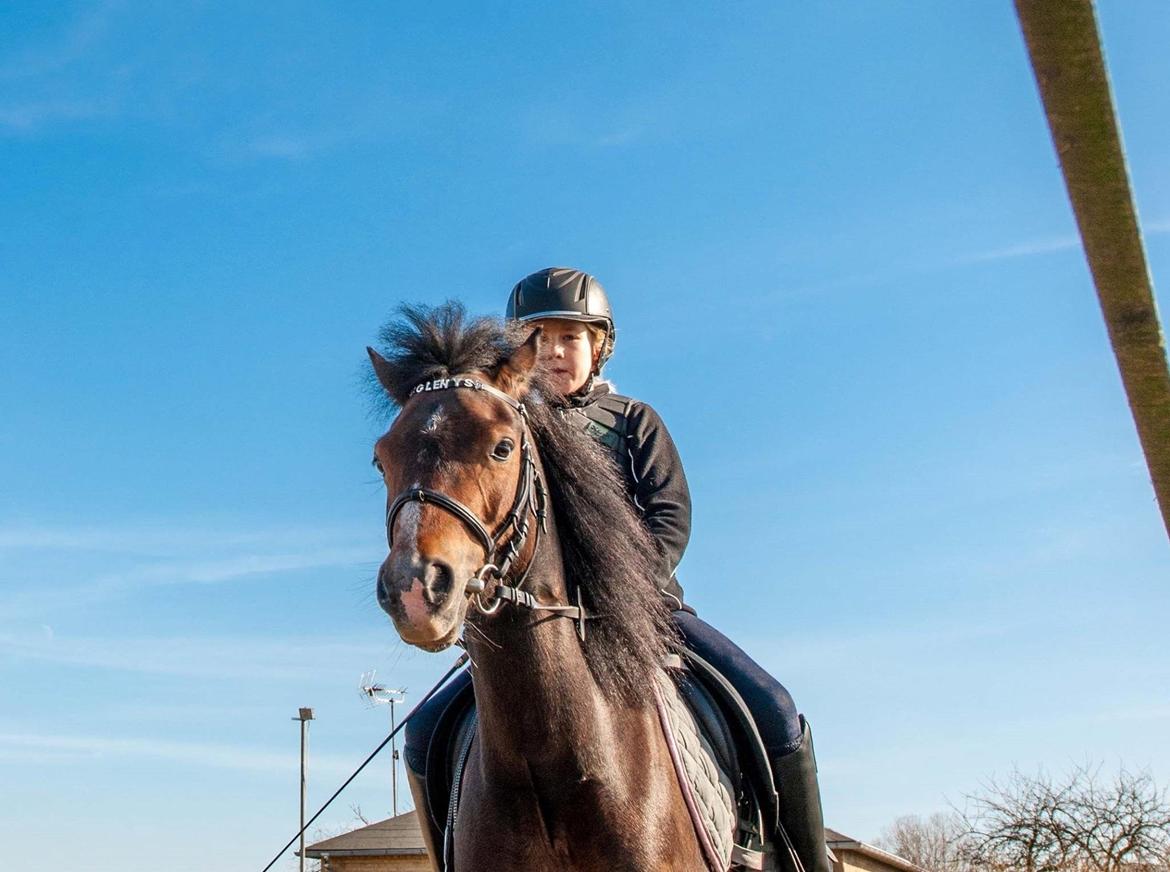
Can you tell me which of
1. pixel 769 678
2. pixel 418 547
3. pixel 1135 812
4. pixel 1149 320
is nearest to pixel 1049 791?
pixel 1135 812

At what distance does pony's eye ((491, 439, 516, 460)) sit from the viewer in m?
4.74

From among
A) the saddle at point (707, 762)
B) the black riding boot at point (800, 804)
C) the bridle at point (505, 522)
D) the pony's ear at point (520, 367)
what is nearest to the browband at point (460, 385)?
the bridle at point (505, 522)

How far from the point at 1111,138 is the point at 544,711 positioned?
3.99m

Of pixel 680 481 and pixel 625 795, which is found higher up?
pixel 680 481

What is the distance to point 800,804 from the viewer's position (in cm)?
575

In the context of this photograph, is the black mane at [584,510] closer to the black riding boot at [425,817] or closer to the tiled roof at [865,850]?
the black riding boot at [425,817]

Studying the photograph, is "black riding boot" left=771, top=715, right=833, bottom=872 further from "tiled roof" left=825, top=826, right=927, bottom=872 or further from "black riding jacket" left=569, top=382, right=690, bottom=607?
"tiled roof" left=825, top=826, right=927, bottom=872

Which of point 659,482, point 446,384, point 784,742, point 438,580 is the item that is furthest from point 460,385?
point 784,742

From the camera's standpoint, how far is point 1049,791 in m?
25.8

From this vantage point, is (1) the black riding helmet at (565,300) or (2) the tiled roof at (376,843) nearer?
(1) the black riding helmet at (565,300)

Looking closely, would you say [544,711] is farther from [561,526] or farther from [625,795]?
[561,526]

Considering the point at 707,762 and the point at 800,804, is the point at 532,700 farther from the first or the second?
the point at 800,804

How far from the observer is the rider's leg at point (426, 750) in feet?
19.9

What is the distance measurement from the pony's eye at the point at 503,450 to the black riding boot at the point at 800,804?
79.7 inches
